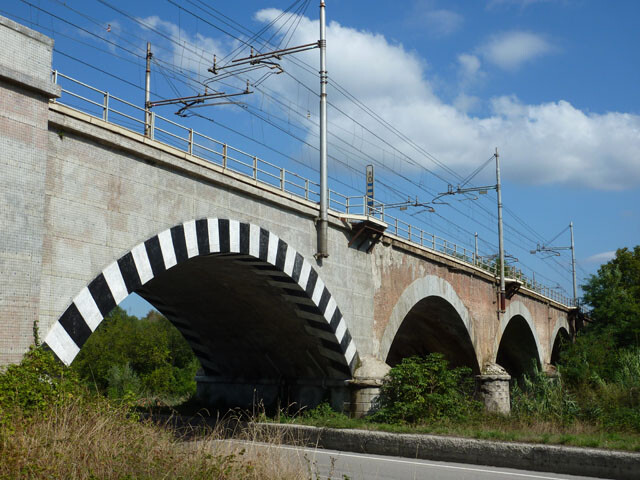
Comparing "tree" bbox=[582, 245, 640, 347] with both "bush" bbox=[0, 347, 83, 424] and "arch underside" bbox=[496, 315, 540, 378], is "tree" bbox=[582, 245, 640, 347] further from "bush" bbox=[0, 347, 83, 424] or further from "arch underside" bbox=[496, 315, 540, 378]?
"bush" bbox=[0, 347, 83, 424]

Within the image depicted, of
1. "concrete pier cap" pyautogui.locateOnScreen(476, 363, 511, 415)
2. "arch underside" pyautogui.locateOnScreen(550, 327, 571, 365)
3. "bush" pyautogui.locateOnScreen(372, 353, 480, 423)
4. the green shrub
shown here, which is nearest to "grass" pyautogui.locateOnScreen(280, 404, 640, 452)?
"bush" pyautogui.locateOnScreen(372, 353, 480, 423)

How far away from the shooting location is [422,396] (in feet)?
61.1

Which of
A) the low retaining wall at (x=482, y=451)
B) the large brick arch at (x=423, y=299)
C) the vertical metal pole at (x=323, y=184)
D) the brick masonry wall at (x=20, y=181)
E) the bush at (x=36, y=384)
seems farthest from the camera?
the large brick arch at (x=423, y=299)

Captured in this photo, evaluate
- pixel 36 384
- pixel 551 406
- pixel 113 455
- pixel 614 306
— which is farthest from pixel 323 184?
pixel 614 306

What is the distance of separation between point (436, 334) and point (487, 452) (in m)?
20.2

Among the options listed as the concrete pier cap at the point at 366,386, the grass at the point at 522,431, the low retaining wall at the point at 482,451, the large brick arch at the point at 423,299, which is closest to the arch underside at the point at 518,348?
the large brick arch at the point at 423,299

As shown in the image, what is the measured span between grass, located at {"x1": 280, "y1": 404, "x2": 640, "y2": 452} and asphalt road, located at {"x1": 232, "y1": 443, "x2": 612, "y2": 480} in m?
0.98

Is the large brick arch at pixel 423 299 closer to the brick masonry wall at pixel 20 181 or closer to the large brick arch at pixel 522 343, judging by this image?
the large brick arch at pixel 522 343

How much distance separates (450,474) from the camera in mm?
11211

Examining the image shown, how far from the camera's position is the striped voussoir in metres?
11.7

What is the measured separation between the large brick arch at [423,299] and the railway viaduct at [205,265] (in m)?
0.09

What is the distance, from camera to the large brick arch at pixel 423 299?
23250mm

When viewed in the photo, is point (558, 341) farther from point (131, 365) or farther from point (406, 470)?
point (406, 470)

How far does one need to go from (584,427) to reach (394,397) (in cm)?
606
